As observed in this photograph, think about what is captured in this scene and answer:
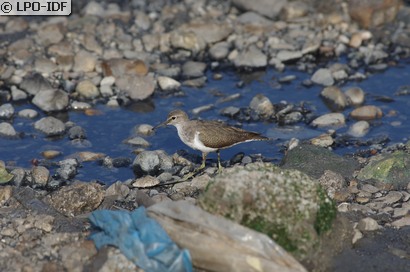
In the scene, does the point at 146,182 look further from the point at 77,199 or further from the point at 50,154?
the point at 50,154

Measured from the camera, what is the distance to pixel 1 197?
1225cm

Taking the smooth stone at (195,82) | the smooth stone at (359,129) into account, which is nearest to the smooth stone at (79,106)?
the smooth stone at (195,82)

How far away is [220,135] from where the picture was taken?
13570 millimetres

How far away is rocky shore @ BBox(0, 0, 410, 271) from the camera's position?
10070 millimetres

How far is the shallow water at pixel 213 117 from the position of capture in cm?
1477

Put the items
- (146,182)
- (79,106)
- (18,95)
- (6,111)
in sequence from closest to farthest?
(146,182) < (6,111) < (79,106) < (18,95)

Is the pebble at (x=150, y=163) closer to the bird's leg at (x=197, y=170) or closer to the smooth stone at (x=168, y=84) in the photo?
the bird's leg at (x=197, y=170)

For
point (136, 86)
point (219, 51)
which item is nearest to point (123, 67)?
point (136, 86)

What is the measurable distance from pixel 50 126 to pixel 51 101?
98 centimetres

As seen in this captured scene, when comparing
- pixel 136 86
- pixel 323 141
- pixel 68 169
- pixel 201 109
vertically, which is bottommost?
pixel 68 169

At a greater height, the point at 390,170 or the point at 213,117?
the point at 390,170

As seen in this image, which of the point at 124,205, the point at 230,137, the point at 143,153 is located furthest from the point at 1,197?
the point at 230,137

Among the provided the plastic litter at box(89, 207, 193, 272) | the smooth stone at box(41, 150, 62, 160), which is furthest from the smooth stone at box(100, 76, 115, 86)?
the plastic litter at box(89, 207, 193, 272)

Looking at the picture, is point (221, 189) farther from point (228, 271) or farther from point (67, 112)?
point (67, 112)
